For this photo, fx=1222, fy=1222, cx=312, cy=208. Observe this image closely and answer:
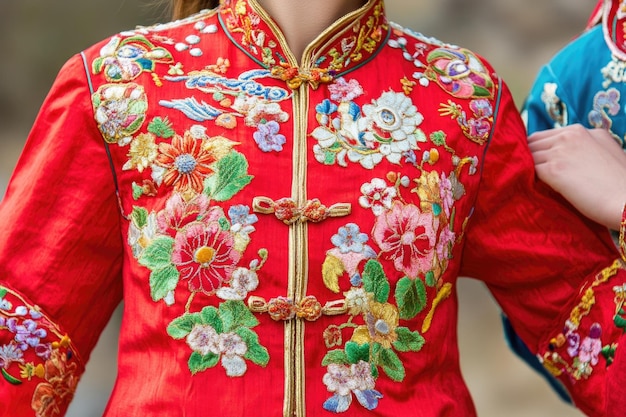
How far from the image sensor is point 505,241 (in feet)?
5.76

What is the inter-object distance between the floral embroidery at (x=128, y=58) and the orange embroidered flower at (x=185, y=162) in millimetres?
116

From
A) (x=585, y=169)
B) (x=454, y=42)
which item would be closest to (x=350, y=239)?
(x=585, y=169)

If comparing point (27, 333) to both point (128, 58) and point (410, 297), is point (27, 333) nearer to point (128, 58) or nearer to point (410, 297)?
point (128, 58)

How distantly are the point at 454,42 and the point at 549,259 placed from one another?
8.71 ft

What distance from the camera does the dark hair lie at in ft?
6.03

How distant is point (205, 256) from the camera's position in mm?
1571

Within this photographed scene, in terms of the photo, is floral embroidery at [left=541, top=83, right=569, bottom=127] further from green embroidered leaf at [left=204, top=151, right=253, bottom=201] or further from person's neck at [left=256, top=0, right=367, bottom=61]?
green embroidered leaf at [left=204, top=151, right=253, bottom=201]

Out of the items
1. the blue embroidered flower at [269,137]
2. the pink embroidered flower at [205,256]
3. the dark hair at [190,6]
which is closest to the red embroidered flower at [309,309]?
the pink embroidered flower at [205,256]

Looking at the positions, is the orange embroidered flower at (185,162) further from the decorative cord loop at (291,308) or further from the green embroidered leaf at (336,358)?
the green embroidered leaf at (336,358)

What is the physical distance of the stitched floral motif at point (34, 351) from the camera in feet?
5.14

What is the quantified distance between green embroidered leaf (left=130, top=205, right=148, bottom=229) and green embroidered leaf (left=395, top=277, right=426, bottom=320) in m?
0.34

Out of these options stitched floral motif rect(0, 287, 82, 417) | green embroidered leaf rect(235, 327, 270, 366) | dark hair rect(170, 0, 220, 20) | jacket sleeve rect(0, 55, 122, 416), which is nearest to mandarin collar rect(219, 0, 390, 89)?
dark hair rect(170, 0, 220, 20)

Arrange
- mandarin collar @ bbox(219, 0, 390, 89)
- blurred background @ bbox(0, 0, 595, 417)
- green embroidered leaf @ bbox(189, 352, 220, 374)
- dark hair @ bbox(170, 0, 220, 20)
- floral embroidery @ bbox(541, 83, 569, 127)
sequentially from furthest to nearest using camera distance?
blurred background @ bbox(0, 0, 595, 417) → floral embroidery @ bbox(541, 83, 569, 127) → dark hair @ bbox(170, 0, 220, 20) → mandarin collar @ bbox(219, 0, 390, 89) → green embroidered leaf @ bbox(189, 352, 220, 374)

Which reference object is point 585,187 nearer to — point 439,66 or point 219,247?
point 439,66
